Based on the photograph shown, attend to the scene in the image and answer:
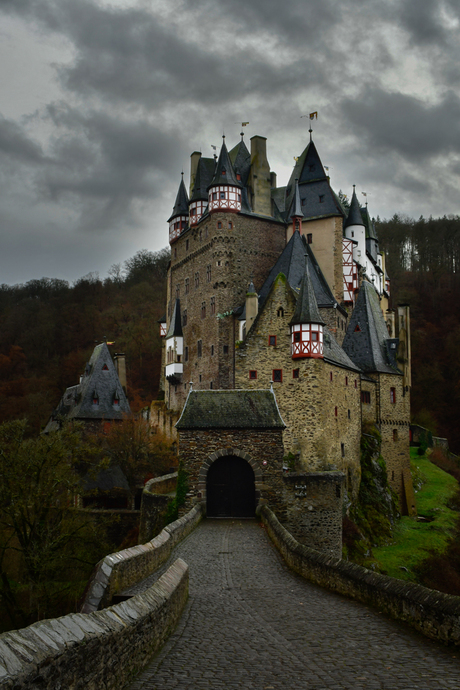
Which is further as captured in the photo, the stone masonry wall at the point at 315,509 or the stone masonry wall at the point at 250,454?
the stone masonry wall at the point at 315,509

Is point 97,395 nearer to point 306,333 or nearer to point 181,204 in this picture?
point 181,204

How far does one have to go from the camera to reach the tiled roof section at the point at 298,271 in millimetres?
39562

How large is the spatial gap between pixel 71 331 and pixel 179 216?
2393 centimetres

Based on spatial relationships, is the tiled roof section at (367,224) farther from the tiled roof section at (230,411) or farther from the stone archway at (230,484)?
the stone archway at (230,484)

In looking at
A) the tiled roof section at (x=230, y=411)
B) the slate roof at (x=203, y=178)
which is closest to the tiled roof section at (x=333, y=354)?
the tiled roof section at (x=230, y=411)

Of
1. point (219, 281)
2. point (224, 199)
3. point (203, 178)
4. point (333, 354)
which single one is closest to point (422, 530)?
point (333, 354)

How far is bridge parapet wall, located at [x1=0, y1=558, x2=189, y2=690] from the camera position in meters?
4.22

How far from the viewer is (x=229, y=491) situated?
2120cm

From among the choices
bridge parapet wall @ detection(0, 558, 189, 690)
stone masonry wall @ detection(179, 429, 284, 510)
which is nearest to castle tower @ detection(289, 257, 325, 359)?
stone masonry wall @ detection(179, 429, 284, 510)

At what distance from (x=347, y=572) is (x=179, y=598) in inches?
121

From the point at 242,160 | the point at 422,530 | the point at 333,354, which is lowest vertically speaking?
the point at 422,530

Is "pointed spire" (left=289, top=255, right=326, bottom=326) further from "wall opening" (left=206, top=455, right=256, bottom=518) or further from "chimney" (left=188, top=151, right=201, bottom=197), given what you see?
"chimney" (left=188, top=151, right=201, bottom=197)

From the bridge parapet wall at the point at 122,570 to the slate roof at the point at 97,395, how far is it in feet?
110

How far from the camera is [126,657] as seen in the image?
591 centimetres
